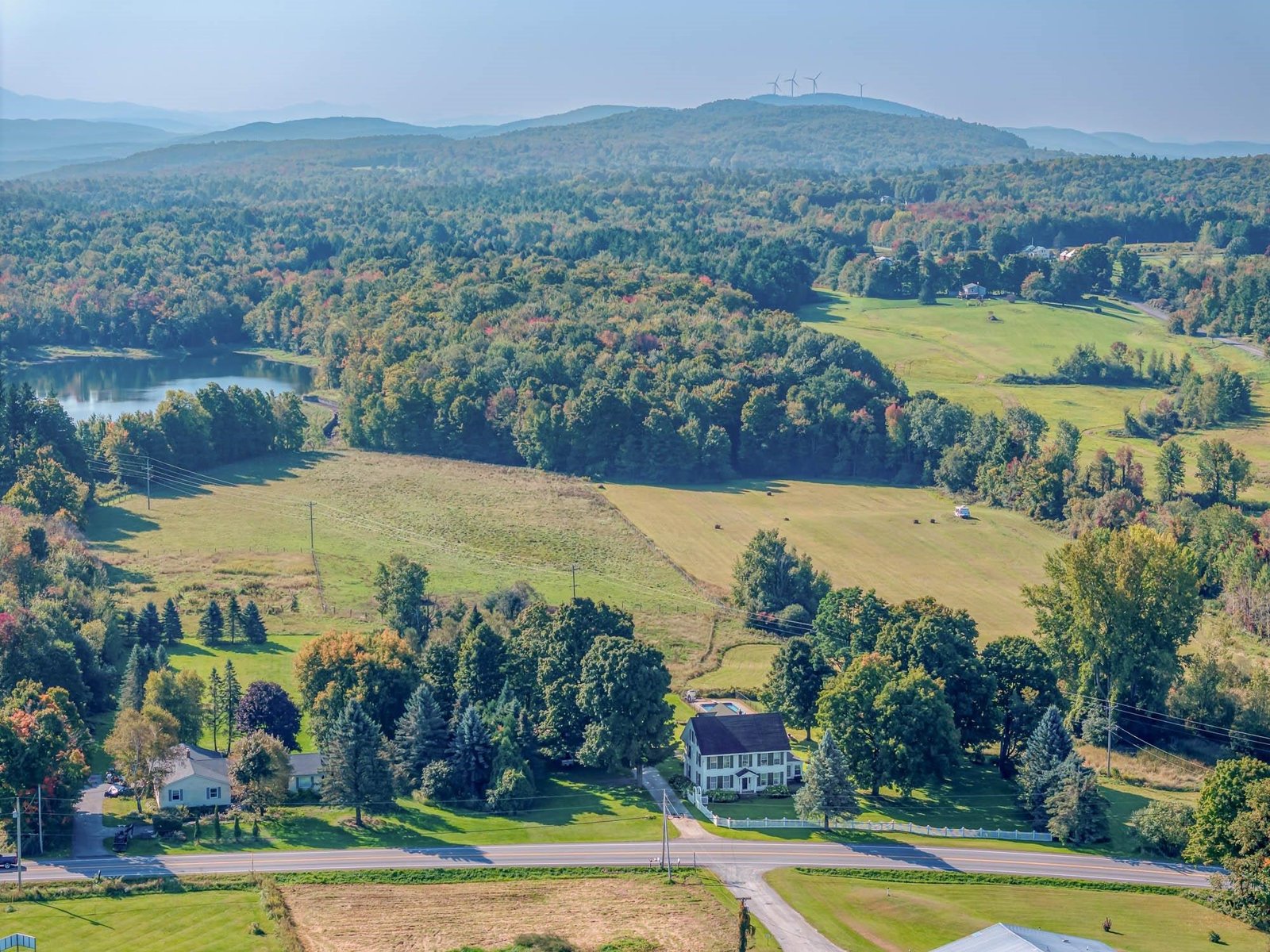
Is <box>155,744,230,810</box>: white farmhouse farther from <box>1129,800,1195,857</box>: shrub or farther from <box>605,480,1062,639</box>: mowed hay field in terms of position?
<box>605,480,1062,639</box>: mowed hay field

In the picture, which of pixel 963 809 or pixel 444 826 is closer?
pixel 444 826

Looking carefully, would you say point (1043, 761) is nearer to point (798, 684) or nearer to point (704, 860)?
point (798, 684)

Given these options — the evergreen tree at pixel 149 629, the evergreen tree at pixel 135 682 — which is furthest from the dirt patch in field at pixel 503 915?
the evergreen tree at pixel 149 629

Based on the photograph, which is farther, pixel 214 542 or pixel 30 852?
pixel 214 542

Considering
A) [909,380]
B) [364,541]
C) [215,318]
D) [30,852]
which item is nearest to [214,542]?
[364,541]

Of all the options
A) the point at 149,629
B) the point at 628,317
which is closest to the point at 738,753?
the point at 149,629

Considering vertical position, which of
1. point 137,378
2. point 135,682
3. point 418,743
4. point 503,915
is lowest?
point 503,915

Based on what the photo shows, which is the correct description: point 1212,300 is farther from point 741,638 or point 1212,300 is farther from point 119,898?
point 119,898
